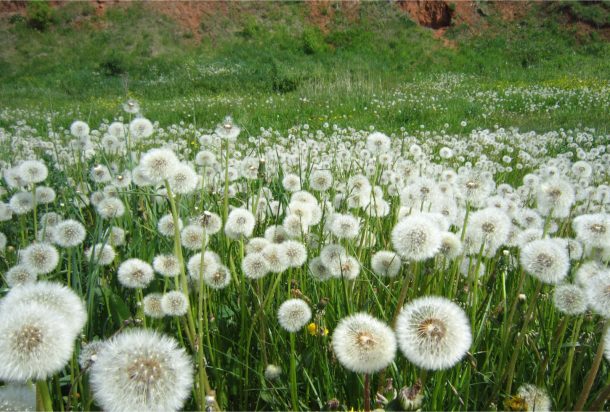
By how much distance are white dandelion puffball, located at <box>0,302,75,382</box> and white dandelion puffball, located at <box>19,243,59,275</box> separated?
834 mm

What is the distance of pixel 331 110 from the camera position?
9.96 meters

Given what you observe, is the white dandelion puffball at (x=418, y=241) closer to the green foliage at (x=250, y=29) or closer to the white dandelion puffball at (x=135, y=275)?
the white dandelion puffball at (x=135, y=275)

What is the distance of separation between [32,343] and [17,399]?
23 cm

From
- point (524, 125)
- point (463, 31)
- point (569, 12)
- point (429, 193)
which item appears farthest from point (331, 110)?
point (569, 12)

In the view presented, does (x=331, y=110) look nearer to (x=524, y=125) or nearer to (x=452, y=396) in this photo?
(x=524, y=125)

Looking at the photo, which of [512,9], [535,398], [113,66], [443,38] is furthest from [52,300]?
[512,9]

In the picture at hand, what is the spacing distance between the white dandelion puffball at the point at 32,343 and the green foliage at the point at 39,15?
1165 inches

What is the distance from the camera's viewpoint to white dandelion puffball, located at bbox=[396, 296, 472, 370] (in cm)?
106

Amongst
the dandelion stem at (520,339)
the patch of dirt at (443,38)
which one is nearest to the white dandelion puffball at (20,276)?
the dandelion stem at (520,339)

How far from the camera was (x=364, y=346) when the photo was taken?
1113 millimetres

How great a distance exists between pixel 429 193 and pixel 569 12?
3026cm

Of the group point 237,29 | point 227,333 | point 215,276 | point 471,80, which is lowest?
point 227,333

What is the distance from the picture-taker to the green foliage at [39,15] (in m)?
25.2

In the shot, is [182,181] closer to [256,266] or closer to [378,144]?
[256,266]
